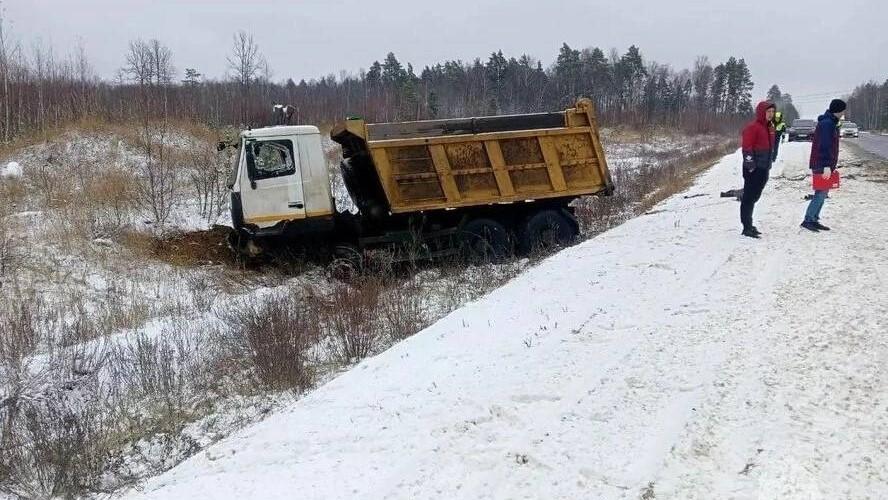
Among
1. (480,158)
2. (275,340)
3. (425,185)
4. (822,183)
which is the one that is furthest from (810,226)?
(275,340)

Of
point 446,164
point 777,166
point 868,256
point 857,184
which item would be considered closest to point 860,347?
point 868,256

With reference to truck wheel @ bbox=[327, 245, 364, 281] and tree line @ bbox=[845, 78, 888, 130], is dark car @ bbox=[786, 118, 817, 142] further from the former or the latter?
tree line @ bbox=[845, 78, 888, 130]

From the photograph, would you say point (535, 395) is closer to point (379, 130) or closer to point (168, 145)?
point (379, 130)

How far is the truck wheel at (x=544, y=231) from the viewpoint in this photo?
32.0 feet

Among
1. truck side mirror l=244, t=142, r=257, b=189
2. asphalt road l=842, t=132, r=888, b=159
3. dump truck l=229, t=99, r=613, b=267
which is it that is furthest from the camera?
asphalt road l=842, t=132, r=888, b=159

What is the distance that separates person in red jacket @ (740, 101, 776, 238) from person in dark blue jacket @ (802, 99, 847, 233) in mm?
607

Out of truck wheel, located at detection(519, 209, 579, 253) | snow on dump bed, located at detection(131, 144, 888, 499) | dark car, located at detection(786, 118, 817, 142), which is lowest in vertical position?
snow on dump bed, located at detection(131, 144, 888, 499)

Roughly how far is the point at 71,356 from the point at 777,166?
17.9 metres

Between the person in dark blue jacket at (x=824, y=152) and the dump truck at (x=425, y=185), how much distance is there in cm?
322

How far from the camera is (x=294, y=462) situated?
3152mm

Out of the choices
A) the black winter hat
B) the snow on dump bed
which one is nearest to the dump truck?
the black winter hat

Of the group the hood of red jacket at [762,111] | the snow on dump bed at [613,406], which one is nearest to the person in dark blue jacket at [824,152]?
the hood of red jacket at [762,111]

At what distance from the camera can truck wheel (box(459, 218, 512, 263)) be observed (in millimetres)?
9453

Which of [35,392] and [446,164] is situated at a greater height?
[446,164]
